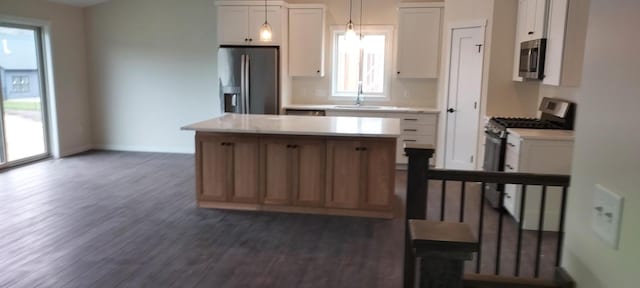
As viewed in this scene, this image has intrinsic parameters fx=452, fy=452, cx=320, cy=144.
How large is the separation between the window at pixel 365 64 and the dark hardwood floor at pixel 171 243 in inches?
94.2

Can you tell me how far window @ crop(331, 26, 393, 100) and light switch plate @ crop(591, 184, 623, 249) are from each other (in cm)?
602

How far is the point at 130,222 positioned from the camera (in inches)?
160

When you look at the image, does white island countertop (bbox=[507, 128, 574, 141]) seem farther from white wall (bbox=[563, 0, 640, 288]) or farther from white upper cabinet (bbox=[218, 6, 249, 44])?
white upper cabinet (bbox=[218, 6, 249, 44])

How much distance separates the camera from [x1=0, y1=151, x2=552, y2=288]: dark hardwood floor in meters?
3.02

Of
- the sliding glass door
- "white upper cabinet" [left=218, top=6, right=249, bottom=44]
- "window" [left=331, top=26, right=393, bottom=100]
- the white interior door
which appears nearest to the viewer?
the white interior door

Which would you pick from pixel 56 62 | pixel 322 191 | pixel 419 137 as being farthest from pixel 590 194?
pixel 56 62

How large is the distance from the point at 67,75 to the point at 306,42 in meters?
3.70

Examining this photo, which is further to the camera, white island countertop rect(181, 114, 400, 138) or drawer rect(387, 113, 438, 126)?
drawer rect(387, 113, 438, 126)

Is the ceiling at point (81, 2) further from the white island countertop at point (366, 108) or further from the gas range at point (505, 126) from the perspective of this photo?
the gas range at point (505, 126)

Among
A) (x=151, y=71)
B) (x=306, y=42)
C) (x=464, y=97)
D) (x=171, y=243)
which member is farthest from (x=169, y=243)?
(x=151, y=71)

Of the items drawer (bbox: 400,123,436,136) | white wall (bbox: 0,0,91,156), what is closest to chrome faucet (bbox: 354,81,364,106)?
drawer (bbox: 400,123,436,136)

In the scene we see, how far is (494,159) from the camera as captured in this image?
4.45 m

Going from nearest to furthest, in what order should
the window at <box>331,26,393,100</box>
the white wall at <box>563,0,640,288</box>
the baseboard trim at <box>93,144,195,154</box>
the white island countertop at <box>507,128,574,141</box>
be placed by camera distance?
the white wall at <box>563,0,640,288</box> → the white island countertop at <box>507,128,574,141</box> → the window at <box>331,26,393,100</box> → the baseboard trim at <box>93,144,195,154</box>

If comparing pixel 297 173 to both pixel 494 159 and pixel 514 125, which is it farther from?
pixel 514 125
